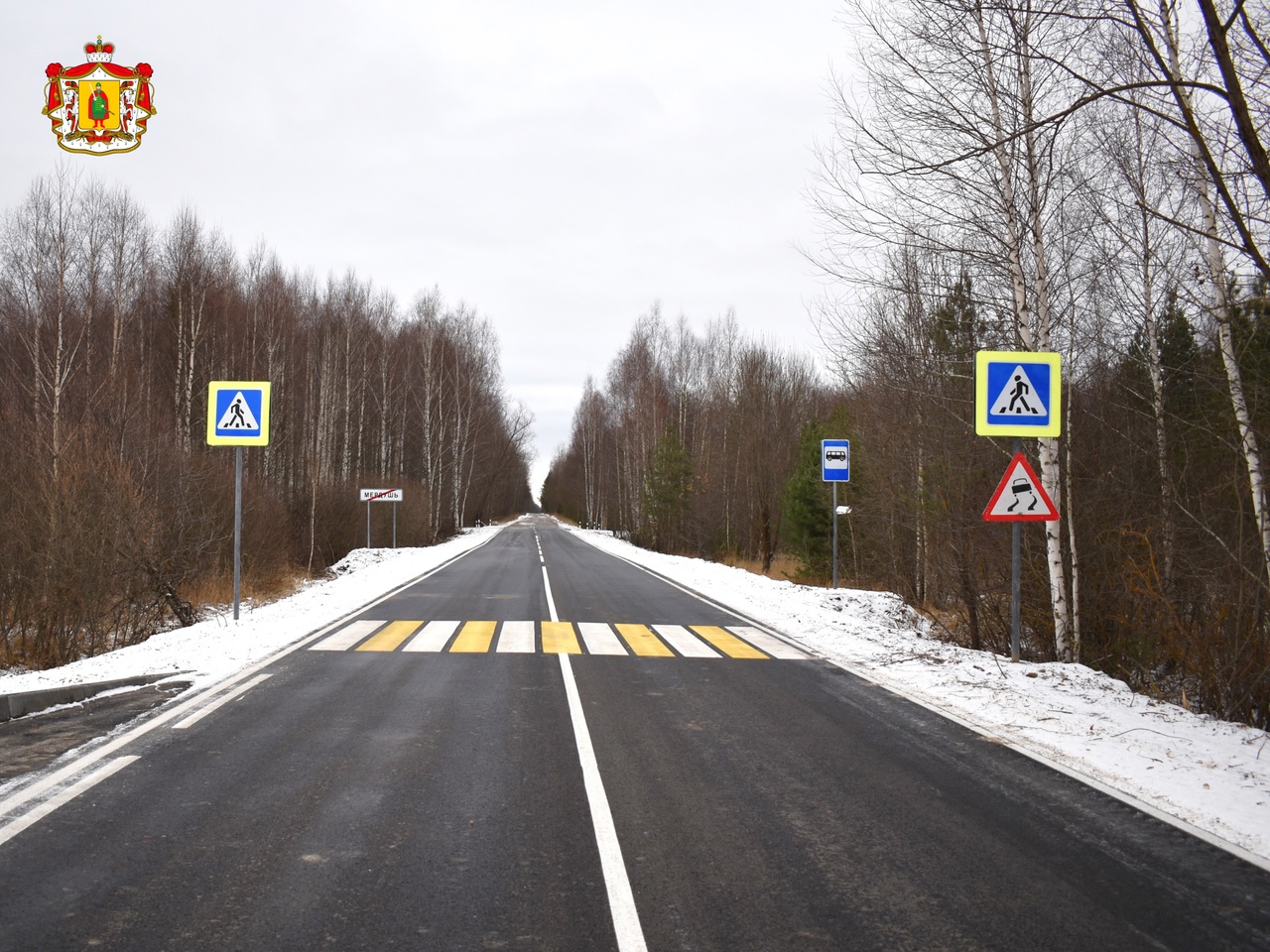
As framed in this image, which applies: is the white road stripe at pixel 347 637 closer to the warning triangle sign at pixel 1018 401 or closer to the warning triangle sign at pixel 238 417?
the warning triangle sign at pixel 238 417

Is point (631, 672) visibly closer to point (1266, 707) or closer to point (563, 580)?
point (1266, 707)

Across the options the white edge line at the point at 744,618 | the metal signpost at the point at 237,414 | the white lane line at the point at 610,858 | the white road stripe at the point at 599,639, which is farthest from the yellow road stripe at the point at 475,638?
the white lane line at the point at 610,858

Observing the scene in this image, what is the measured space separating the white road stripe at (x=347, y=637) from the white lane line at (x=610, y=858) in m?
5.26

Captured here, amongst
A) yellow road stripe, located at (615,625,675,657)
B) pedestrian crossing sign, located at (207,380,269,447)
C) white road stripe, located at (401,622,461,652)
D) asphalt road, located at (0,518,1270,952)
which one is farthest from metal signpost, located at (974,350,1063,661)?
pedestrian crossing sign, located at (207,380,269,447)

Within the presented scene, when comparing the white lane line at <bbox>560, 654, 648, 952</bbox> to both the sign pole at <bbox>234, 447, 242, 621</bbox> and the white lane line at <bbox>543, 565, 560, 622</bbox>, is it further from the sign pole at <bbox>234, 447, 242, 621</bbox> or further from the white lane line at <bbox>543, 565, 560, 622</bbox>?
the white lane line at <bbox>543, 565, 560, 622</bbox>

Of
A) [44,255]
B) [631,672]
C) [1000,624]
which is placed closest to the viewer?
[631,672]

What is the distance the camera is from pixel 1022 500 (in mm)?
9328

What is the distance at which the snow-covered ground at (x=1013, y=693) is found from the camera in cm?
552

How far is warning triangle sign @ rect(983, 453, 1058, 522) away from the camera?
9273 mm

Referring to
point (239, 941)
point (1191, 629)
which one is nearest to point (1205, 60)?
point (1191, 629)

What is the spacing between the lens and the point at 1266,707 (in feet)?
23.8

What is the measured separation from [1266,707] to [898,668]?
358cm

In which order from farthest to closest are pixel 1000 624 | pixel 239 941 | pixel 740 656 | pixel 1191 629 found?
1. pixel 1000 624
2. pixel 740 656
3. pixel 1191 629
4. pixel 239 941

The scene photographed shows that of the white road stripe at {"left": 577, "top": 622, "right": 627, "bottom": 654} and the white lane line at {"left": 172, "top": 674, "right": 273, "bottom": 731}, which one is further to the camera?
the white road stripe at {"left": 577, "top": 622, "right": 627, "bottom": 654}
